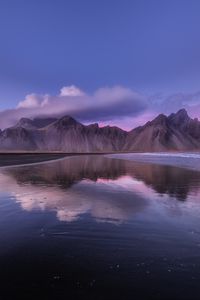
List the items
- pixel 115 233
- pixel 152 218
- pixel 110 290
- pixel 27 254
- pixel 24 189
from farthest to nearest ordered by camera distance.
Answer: pixel 24 189 → pixel 152 218 → pixel 115 233 → pixel 27 254 → pixel 110 290

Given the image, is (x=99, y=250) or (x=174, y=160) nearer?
(x=99, y=250)

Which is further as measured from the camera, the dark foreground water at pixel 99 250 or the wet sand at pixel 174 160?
the wet sand at pixel 174 160

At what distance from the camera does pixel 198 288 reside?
5.74 m

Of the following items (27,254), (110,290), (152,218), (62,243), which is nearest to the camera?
(110,290)

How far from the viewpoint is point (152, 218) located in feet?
38.2

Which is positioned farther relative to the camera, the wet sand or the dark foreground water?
the wet sand

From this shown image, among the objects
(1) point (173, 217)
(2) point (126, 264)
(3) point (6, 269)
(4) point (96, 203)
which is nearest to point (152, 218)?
(1) point (173, 217)

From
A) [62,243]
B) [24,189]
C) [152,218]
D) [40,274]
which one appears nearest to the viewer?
[40,274]

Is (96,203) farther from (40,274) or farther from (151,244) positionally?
(40,274)

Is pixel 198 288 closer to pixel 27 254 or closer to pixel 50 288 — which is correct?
pixel 50 288

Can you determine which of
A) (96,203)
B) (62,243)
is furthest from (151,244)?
(96,203)

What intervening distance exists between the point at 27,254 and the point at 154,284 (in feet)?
10.3

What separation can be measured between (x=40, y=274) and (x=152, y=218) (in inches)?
246

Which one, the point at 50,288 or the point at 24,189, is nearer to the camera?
the point at 50,288
